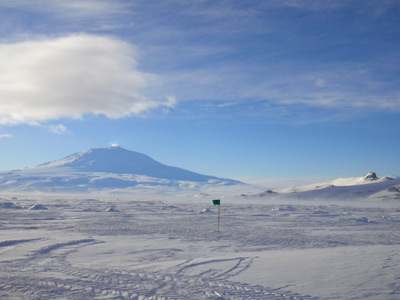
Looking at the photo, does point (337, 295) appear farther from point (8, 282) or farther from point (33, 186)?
point (33, 186)

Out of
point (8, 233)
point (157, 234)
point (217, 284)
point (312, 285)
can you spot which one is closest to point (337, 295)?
point (312, 285)

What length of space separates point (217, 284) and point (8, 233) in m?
10.8

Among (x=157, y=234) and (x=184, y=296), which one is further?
(x=157, y=234)

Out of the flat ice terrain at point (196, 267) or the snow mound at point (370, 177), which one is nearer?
the flat ice terrain at point (196, 267)

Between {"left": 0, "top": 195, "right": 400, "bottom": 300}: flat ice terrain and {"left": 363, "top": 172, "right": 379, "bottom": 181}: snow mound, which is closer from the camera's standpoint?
{"left": 0, "top": 195, "right": 400, "bottom": 300}: flat ice terrain

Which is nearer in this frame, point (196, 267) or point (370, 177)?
point (196, 267)

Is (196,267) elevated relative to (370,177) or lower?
lower

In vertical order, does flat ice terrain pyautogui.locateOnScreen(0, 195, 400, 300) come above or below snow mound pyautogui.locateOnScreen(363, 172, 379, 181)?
below

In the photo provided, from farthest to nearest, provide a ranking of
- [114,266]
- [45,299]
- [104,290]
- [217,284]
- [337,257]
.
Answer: [337,257] < [114,266] < [217,284] < [104,290] < [45,299]

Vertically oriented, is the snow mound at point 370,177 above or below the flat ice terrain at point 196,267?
above

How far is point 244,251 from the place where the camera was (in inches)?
408

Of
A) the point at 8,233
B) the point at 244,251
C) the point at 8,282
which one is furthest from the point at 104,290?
the point at 8,233

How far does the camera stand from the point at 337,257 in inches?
Answer: 360

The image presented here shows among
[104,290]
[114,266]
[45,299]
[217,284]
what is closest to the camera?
[45,299]
